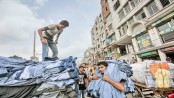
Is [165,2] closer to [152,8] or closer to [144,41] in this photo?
[152,8]

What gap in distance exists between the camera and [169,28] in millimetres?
13945

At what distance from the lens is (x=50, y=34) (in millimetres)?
4871

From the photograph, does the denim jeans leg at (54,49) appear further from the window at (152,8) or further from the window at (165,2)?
the window at (152,8)

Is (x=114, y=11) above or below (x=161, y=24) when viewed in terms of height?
above

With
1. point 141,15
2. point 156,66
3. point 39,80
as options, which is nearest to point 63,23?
point 39,80

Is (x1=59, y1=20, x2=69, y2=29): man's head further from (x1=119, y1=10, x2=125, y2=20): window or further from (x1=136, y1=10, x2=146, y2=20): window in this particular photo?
(x1=119, y1=10, x2=125, y2=20): window

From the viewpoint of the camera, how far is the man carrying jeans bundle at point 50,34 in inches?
182

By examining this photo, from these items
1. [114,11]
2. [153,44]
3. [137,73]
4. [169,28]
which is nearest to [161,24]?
[169,28]

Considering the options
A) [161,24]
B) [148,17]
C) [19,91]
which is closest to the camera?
[19,91]

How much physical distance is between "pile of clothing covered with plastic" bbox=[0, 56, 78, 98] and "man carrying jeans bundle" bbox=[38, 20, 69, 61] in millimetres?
1039

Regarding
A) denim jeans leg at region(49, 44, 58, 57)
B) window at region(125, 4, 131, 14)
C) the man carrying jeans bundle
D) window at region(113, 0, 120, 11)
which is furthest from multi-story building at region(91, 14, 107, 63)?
the man carrying jeans bundle

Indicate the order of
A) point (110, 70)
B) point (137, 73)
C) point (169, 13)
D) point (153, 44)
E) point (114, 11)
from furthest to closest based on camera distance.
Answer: point (114, 11)
point (153, 44)
point (169, 13)
point (137, 73)
point (110, 70)

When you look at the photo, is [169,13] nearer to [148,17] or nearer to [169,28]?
[169,28]

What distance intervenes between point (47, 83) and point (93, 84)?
45.0 inches
